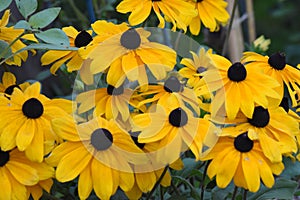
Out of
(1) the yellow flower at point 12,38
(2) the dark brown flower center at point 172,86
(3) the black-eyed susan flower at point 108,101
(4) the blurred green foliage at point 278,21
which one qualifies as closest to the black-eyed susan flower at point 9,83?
(1) the yellow flower at point 12,38

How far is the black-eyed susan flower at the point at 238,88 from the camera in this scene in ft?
2.45

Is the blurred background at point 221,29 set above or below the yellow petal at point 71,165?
below

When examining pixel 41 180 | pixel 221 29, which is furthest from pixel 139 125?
pixel 221 29

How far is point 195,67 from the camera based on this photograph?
90cm

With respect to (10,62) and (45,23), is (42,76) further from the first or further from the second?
(45,23)

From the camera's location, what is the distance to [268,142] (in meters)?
0.73

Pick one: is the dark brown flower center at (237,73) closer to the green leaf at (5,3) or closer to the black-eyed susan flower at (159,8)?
the black-eyed susan flower at (159,8)

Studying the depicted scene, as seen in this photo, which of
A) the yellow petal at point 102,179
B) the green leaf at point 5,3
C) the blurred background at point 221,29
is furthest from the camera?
the blurred background at point 221,29

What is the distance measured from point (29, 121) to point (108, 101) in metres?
0.10

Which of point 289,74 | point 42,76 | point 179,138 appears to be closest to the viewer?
point 179,138

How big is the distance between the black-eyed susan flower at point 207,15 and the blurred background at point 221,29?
180 mm

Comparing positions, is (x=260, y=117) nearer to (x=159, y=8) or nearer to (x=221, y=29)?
(x=159, y=8)

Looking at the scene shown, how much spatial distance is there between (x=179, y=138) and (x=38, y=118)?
181 mm

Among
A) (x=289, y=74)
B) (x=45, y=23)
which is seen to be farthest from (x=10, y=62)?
(x=289, y=74)
